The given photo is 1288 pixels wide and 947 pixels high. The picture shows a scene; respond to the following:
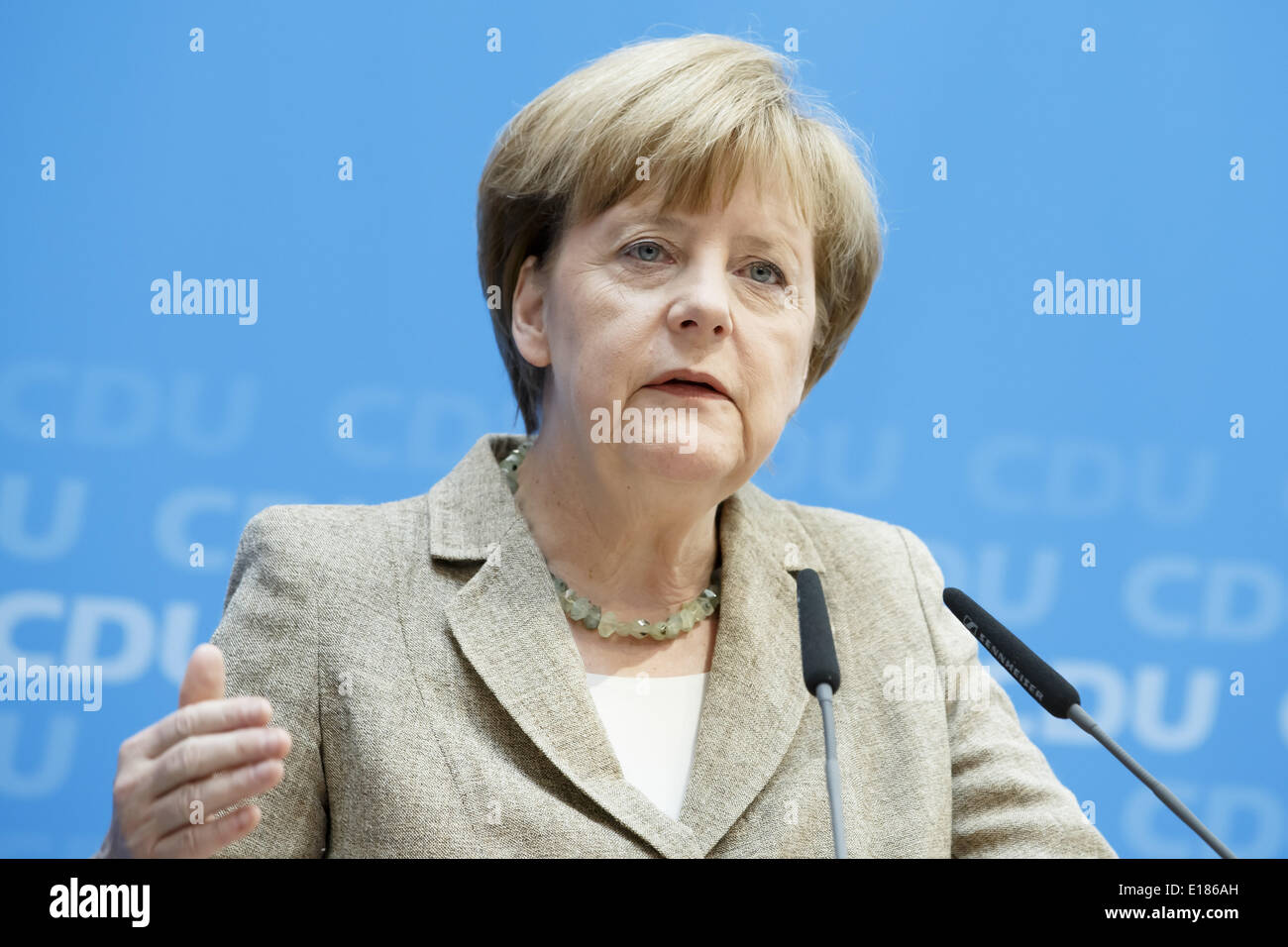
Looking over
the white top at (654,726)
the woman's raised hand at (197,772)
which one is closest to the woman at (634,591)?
the white top at (654,726)

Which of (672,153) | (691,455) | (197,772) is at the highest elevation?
(672,153)

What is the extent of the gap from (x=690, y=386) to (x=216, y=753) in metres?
0.77

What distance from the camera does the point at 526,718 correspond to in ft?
5.11

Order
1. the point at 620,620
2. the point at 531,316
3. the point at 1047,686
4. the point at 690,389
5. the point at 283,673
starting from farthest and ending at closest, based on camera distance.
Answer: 1. the point at 531,316
2. the point at 620,620
3. the point at 690,389
4. the point at 283,673
5. the point at 1047,686

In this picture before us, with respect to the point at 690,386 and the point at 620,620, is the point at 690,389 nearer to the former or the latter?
the point at 690,386

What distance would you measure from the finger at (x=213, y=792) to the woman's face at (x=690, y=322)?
66 cm

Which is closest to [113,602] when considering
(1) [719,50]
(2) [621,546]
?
(2) [621,546]

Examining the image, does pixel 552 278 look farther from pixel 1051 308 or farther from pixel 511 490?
pixel 1051 308

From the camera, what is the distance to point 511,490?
74.3 inches

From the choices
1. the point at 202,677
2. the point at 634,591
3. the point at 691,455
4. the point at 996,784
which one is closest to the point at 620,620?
the point at 634,591

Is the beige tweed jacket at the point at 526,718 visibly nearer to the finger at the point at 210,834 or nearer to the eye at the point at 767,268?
the finger at the point at 210,834

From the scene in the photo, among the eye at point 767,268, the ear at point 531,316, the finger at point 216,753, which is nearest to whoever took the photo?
the finger at point 216,753

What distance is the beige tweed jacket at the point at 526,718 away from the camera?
1.50 m
